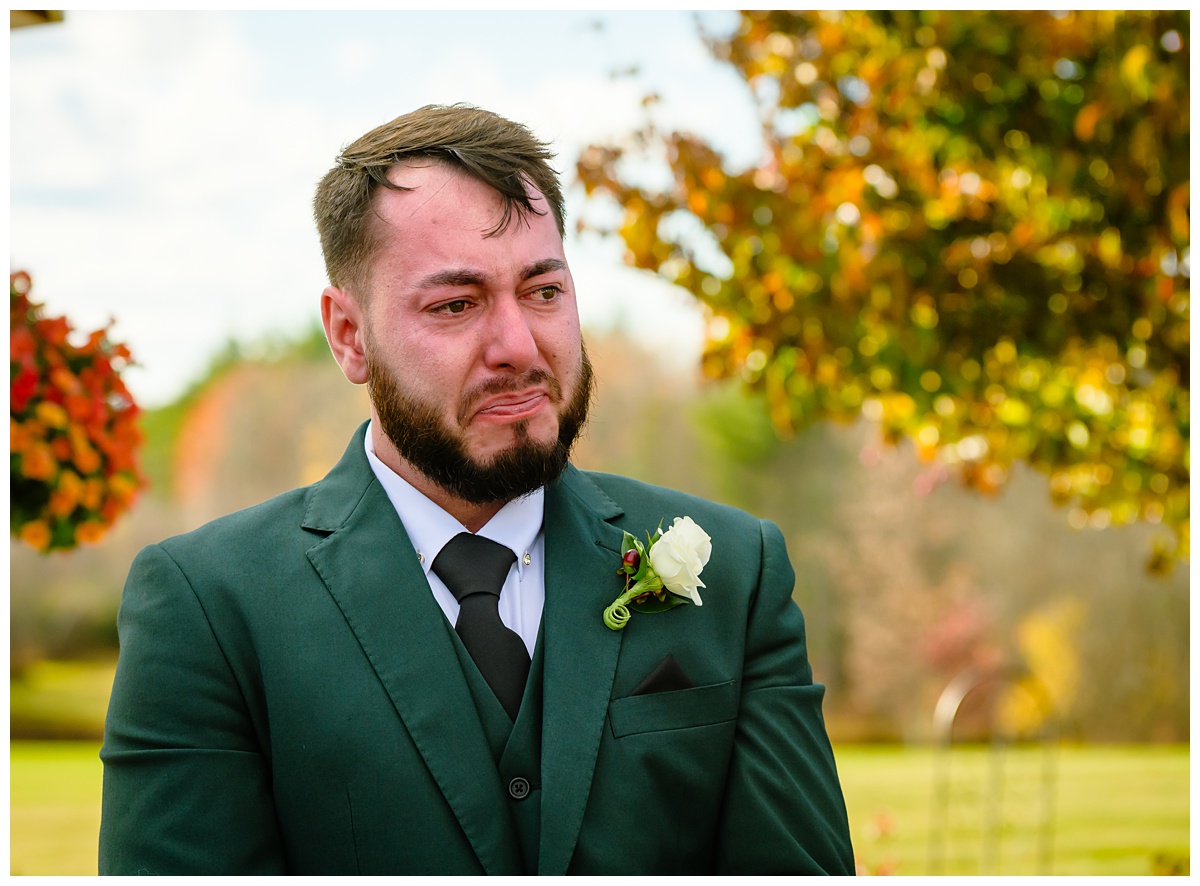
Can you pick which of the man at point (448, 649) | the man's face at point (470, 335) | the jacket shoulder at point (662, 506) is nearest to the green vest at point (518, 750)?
the man at point (448, 649)

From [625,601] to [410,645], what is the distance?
0.42 metres

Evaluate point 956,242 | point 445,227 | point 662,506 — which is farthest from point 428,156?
point 956,242

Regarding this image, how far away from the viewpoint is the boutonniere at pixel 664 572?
79.7 inches

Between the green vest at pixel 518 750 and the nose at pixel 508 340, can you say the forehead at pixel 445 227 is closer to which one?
the nose at pixel 508 340

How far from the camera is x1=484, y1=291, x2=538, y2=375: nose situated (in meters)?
1.94

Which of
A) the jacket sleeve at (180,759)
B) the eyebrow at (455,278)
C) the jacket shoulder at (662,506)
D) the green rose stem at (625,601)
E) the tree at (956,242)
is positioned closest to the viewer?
the jacket sleeve at (180,759)

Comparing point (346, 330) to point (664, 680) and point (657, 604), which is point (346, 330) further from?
point (664, 680)

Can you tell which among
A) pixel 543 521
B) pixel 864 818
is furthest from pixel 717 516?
pixel 864 818

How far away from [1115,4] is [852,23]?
878 mm

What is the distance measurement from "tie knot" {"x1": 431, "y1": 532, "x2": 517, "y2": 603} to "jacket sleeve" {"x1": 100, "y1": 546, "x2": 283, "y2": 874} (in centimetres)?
43

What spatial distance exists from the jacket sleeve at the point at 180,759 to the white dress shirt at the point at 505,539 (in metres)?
Result: 0.42

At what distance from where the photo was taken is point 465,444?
6.56 feet

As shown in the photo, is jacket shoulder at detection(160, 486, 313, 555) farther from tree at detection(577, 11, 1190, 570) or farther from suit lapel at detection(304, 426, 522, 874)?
tree at detection(577, 11, 1190, 570)

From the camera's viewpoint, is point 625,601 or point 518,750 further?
point 625,601
